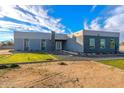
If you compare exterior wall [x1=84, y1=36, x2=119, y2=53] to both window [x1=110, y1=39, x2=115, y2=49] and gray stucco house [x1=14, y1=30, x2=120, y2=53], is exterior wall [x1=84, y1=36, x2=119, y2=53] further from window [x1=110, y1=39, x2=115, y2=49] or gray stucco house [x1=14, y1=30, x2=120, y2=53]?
window [x1=110, y1=39, x2=115, y2=49]

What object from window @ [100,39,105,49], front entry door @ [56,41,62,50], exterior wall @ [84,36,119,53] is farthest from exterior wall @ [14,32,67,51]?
window @ [100,39,105,49]

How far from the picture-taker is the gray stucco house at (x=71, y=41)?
20891 millimetres

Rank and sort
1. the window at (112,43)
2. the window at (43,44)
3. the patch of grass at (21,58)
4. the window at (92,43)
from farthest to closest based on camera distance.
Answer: the window at (43,44), the window at (112,43), the window at (92,43), the patch of grass at (21,58)

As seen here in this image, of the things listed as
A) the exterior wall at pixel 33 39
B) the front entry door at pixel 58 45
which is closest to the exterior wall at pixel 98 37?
the exterior wall at pixel 33 39

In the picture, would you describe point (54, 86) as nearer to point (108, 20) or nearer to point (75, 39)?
point (108, 20)

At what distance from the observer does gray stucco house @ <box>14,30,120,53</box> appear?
20891 mm

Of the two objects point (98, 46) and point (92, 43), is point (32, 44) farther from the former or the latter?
point (98, 46)

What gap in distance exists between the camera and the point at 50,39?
2484cm

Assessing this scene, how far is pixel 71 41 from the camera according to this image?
24625mm

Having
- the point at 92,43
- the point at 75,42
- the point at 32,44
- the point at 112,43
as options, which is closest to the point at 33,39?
the point at 32,44

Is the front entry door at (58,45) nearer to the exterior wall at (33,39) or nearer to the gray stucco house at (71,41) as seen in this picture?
the gray stucco house at (71,41)

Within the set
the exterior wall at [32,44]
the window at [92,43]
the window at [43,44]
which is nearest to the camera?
the window at [92,43]

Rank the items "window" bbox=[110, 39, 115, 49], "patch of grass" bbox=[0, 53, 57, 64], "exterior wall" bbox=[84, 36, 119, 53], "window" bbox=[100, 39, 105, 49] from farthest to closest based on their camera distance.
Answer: "window" bbox=[110, 39, 115, 49]
"window" bbox=[100, 39, 105, 49]
"exterior wall" bbox=[84, 36, 119, 53]
"patch of grass" bbox=[0, 53, 57, 64]
